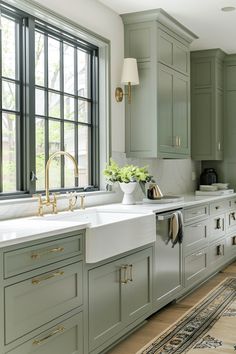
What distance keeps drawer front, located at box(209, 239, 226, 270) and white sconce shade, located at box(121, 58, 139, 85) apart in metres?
1.98

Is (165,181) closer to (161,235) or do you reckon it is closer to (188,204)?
(188,204)

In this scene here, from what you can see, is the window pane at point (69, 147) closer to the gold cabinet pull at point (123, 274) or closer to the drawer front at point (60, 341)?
the gold cabinet pull at point (123, 274)

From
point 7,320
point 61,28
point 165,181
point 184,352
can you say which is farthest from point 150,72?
point 7,320

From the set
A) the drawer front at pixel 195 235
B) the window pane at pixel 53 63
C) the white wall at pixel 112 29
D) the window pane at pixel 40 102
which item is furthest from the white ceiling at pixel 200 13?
the drawer front at pixel 195 235

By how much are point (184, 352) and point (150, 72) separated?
8.42 feet

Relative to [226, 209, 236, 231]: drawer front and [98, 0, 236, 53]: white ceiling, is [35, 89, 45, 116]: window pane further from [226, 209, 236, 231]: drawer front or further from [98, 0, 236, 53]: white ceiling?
[226, 209, 236, 231]: drawer front

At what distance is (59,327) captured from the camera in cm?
270

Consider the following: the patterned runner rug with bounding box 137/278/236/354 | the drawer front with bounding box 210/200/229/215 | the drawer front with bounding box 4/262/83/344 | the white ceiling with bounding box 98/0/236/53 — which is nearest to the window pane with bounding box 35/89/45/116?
the white ceiling with bounding box 98/0/236/53

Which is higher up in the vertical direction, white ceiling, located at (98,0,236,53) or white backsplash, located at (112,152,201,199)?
white ceiling, located at (98,0,236,53)

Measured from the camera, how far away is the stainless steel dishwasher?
4012 mm

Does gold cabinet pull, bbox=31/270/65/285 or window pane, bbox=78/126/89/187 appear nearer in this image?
gold cabinet pull, bbox=31/270/65/285

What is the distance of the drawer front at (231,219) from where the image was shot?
600 cm

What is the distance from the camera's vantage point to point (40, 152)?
3.85m

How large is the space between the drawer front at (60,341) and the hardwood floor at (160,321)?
55cm
